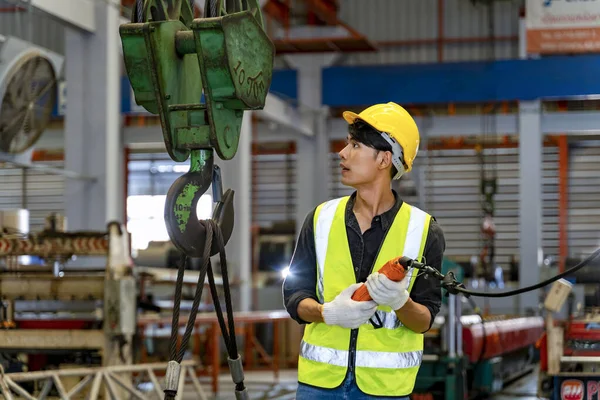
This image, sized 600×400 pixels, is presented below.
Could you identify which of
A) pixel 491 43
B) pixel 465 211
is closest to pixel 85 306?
pixel 491 43

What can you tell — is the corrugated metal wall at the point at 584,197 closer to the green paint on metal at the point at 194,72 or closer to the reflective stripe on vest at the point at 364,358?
the reflective stripe on vest at the point at 364,358

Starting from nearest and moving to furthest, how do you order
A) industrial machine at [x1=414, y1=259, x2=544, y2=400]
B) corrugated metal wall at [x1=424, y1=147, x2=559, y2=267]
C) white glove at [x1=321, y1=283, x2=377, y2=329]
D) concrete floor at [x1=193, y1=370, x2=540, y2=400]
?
white glove at [x1=321, y1=283, x2=377, y2=329] < industrial machine at [x1=414, y1=259, x2=544, y2=400] < concrete floor at [x1=193, y1=370, x2=540, y2=400] < corrugated metal wall at [x1=424, y1=147, x2=559, y2=267]

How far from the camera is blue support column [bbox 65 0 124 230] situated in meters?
9.92

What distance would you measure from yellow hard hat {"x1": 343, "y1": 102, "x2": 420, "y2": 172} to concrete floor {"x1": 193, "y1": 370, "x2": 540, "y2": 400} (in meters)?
7.54

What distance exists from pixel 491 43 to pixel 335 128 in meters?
3.20

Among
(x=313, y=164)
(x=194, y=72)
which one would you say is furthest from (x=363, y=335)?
(x=313, y=164)

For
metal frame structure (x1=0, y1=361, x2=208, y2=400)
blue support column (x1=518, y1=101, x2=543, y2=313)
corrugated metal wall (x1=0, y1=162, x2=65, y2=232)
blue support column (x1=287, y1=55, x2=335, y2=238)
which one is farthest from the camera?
corrugated metal wall (x1=0, y1=162, x2=65, y2=232)

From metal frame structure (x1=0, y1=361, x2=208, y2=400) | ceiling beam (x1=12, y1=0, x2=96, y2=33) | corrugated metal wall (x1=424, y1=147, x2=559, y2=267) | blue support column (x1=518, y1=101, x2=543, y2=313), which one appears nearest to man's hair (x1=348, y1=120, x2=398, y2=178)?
metal frame structure (x1=0, y1=361, x2=208, y2=400)

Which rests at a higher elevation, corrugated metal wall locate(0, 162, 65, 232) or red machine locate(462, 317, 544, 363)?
corrugated metal wall locate(0, 162, 65, 232)

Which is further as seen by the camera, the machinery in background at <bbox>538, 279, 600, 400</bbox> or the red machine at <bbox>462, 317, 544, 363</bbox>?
the red machine at <bbox>462, 317, 544, 363</bbox>

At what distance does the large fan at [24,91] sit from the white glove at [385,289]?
227 inches

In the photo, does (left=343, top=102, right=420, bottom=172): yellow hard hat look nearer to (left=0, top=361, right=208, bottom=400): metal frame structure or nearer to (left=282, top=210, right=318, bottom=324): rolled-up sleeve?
(left=282, top=210, right=318, bottom=324): rolled-up sleeve

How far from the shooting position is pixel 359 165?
3086mm

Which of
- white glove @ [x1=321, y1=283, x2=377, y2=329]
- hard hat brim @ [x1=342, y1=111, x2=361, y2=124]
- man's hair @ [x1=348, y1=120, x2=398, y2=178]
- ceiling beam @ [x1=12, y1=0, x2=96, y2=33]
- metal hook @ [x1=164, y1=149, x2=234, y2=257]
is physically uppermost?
ceiling beam @ [x1=12, y1=0, x2=96, y2=33]
